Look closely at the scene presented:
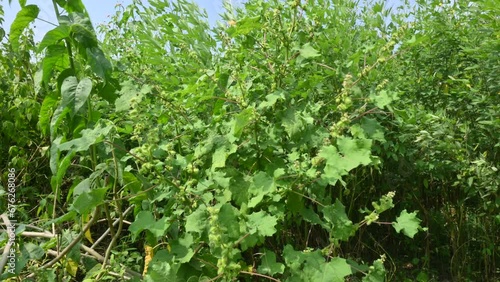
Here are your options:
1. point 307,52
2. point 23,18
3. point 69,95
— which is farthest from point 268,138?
point 23,18

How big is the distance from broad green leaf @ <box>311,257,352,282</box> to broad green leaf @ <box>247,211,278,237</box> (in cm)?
18

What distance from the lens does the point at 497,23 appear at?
2.32 metres

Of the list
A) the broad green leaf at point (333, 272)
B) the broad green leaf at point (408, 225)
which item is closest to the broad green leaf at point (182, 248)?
the broad green leaf at point (333, 272)

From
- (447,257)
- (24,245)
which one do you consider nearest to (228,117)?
(24,245)

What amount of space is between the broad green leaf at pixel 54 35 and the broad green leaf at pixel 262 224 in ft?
2.56

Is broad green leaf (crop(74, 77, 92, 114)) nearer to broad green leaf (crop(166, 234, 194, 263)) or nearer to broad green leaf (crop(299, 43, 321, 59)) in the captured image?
broad green leaf (crop(166, 234, 194, 263))

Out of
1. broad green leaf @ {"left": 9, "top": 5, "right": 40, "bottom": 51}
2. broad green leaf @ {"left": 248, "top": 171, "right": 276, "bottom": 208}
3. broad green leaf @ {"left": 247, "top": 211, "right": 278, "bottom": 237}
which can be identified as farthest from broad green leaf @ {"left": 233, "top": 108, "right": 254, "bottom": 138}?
broad green leaf @ {"left": 9, "top": 5, "right": 40, "bottom": 51}

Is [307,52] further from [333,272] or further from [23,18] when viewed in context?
[23,18]

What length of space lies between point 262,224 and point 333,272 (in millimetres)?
241

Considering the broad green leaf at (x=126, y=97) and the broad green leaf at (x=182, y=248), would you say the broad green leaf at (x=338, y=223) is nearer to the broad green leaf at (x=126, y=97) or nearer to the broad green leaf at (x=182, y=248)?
the broad green leaf at (x=182, y=248)

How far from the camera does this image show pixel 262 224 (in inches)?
57.2

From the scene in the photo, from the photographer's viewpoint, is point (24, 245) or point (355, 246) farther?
point (355, 246)

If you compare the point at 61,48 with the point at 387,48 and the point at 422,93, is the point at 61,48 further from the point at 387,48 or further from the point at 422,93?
the point at 422,93

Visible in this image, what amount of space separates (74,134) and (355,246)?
163 cm
